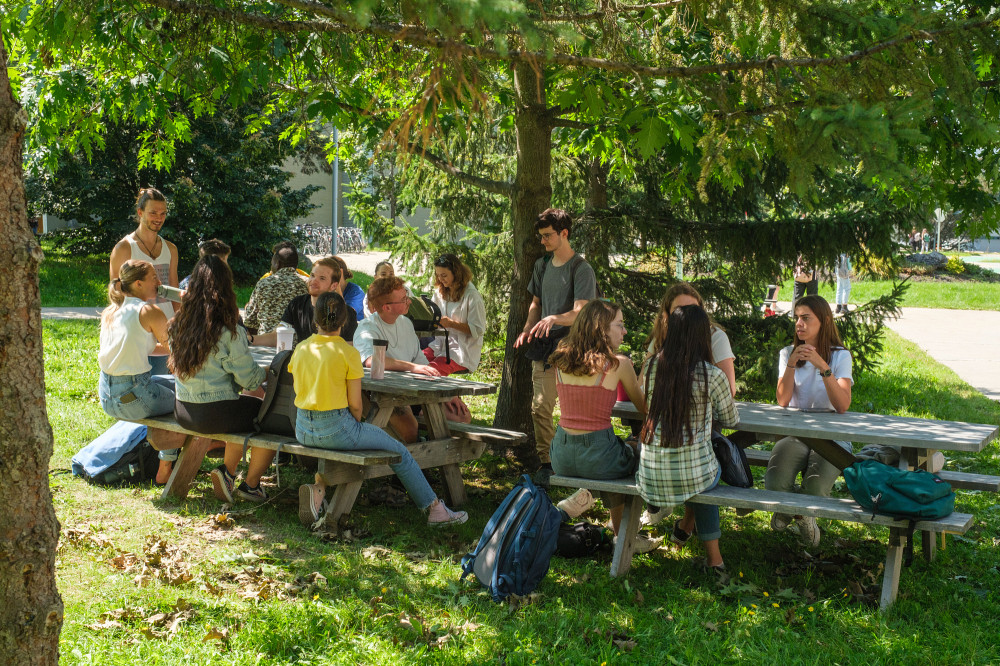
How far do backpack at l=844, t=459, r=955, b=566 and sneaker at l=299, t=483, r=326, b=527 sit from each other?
305cm

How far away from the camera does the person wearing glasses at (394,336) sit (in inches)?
249

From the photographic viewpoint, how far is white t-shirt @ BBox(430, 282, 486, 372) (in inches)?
284

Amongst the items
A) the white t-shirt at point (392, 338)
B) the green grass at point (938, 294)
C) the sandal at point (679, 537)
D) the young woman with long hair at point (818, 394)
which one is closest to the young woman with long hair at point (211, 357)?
→ the white t-shirt at point (392, 338)

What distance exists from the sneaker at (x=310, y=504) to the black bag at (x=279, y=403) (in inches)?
18.9

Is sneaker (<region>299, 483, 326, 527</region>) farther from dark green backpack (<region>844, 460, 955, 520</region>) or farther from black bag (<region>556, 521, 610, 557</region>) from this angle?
dark green backpack (<region>844, 460, 955, 520</region>)

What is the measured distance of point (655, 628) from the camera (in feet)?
13.7

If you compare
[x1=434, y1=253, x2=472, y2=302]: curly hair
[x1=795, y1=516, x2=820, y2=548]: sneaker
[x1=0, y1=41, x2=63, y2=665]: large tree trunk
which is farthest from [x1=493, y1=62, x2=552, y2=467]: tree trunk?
[x1=0, y1=41, x2=63, y2=665]: large tree trunk

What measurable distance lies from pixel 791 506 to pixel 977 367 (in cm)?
995

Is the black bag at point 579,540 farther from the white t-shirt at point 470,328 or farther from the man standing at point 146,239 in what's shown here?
the man standing at point 146,239

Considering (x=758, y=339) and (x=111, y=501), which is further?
(x=758, y=339)

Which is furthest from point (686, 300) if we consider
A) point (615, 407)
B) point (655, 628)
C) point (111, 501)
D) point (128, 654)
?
point (111, 501)

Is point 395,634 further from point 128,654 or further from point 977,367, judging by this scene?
point 977,367

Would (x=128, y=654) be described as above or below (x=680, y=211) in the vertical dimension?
below

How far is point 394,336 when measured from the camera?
654cm
